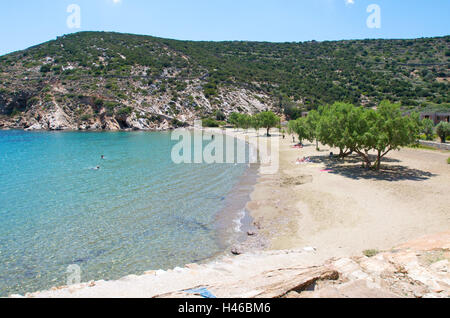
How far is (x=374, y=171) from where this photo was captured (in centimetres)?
2505

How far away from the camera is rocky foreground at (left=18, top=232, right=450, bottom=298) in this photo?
21.5 feet

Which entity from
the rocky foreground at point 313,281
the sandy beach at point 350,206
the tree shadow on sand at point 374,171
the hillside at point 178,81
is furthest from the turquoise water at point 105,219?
the hillside at point 178,81

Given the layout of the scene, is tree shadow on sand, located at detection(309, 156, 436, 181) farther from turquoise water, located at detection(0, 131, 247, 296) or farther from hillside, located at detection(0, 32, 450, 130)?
hillside, located at detection(0, 32, 450, 130)

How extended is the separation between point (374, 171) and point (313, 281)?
20.8m

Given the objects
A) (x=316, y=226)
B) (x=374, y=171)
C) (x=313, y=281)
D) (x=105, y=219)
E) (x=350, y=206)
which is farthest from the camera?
(x=374, y=171)

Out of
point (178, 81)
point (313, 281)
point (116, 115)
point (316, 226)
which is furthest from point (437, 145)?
point (178, 81)

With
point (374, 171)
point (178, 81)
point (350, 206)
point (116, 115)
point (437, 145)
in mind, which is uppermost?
point (178, 81)

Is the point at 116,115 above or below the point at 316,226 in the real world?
above

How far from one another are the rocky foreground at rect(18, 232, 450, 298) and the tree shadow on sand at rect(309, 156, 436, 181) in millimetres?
14199

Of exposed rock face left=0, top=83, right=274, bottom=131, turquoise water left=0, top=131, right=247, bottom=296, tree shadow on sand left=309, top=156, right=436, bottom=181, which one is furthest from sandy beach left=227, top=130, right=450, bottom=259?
exposed rock face left=0, top=83, right=274, bottom=131

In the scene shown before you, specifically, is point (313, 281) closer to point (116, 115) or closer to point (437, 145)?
point (437, 145)
